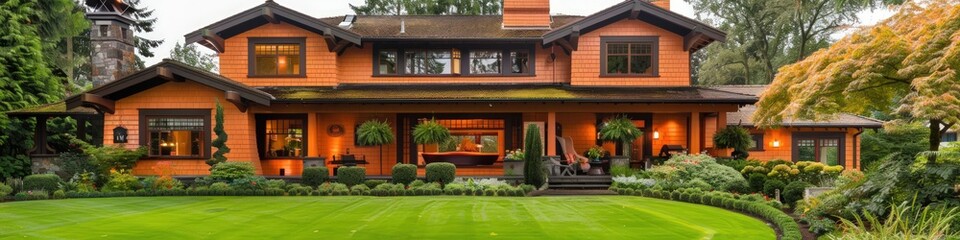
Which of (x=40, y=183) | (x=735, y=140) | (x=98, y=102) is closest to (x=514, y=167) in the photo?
(x=735, y=140)

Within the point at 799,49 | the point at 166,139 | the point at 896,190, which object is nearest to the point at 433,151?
the point at 166,139

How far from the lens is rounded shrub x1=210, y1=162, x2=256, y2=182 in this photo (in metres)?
15.2

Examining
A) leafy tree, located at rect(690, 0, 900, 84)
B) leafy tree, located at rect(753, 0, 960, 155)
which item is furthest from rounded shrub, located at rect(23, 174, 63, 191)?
leafy tree, located at rect(690, 0, 900, 84)

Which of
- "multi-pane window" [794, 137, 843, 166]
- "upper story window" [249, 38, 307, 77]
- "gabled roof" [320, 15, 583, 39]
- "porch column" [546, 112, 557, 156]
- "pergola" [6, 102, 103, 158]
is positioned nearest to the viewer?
"pergola" [6, 102, 103, 158]

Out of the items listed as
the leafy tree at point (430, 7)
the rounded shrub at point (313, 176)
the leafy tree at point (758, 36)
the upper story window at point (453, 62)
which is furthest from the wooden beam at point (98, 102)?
the leafy tree at point (758, 36)

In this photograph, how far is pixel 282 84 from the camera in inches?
780

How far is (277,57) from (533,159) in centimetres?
955

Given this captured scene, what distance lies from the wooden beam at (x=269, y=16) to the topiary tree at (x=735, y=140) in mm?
14093

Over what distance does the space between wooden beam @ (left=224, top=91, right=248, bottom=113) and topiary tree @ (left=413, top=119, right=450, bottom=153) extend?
5007 mm

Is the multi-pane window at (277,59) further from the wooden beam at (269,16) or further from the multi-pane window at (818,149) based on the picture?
the multi-pane window at (818,149)

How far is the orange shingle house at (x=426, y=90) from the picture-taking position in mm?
17891

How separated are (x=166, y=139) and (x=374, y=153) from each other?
621 cm

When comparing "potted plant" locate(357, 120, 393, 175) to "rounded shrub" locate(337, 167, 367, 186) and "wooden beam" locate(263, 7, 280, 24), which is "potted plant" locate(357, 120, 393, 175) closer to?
"rounded shrub" locate(337, 167, 367, 186)

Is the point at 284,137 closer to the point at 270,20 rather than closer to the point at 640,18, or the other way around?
the point at 270,20
